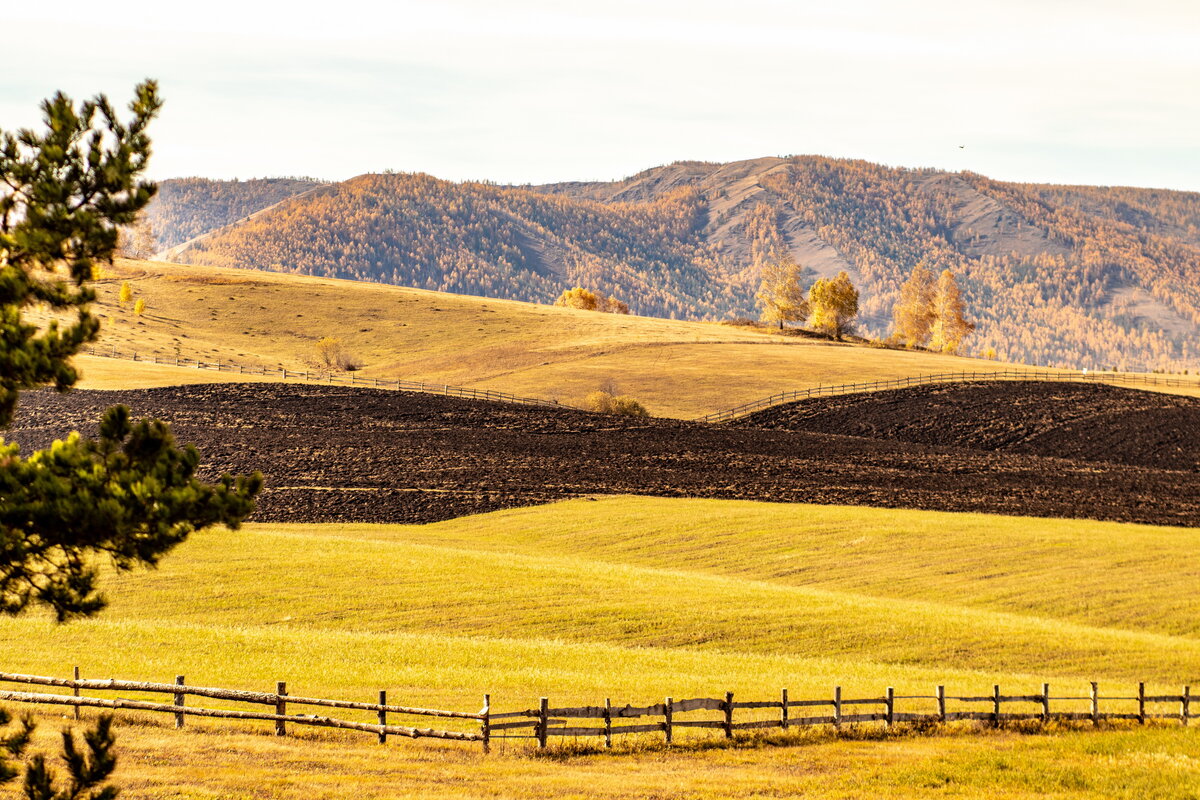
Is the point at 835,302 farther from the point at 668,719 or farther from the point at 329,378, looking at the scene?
the point at 668,719

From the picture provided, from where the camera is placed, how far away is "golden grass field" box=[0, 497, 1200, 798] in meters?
19.6

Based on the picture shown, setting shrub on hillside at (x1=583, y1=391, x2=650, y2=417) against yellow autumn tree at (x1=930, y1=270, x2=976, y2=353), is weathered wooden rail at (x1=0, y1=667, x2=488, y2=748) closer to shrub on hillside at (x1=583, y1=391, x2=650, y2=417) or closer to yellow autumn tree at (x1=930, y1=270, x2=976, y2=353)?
shrub on hillside at (x1=583, y1=391, x2=650, y2=417)

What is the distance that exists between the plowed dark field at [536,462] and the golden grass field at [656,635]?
4.00m

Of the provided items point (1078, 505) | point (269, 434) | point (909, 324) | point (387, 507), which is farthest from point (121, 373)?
point (909, 324)

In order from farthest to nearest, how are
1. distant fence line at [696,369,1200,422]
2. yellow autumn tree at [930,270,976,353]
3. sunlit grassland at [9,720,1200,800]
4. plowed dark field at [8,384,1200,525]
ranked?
1. yellow autumn tree at [930,270,976,353]
2. distant fence line at [696,369,1200,422]
3. plowed dark field at [8,384,1200,525]
4. sunlit grassland at [9,720,1200,800]

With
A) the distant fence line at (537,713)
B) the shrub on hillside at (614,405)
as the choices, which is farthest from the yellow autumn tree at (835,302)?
the distant fence line at (537,713)

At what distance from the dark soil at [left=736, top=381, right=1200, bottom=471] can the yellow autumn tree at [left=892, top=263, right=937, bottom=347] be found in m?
67.3

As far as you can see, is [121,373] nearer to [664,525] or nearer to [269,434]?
[269,434]

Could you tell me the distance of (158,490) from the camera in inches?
462

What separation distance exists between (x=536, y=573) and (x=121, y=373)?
58801mm

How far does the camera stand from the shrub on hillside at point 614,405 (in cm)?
8725

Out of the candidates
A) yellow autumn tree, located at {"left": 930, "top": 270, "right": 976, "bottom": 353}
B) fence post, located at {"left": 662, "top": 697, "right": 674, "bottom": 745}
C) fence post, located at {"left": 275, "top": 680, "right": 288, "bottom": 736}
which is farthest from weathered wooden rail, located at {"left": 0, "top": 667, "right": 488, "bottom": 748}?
yellow autumn tree, located at {"left": 930, "top": 270, "right": 976, "bottom": 353}

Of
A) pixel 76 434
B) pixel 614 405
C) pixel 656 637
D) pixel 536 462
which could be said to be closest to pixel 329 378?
pixel 614 405

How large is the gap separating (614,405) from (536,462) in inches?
759
